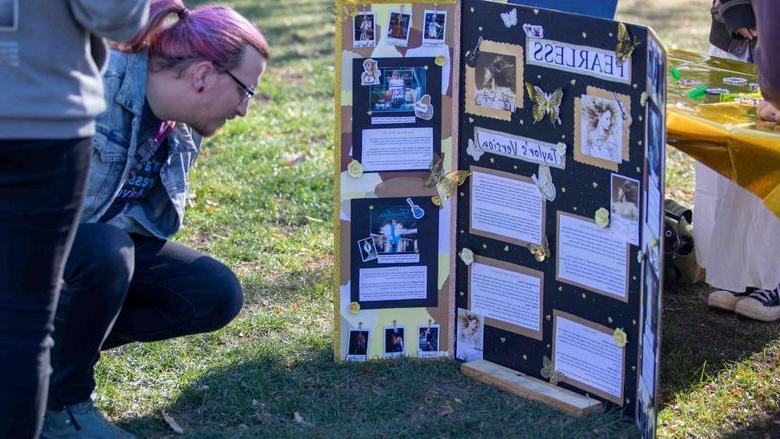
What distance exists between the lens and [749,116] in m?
2.85

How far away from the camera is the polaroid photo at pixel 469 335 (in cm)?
314

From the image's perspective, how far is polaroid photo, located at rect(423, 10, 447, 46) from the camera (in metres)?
2.95

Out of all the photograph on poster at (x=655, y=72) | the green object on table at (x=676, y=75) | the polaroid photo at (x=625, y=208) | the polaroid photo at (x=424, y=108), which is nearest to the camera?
the photograph on poster at (x=655, y=72)

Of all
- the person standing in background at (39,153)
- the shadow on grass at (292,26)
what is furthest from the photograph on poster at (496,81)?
the shadow on grass at (292,26)

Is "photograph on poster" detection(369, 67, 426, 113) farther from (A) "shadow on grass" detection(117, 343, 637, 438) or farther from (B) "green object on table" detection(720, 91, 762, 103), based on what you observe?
(B) "green object on table" detection(720, 91, 762, 103)

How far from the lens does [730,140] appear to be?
2.67 meters

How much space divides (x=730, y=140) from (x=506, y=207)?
0.64 metres

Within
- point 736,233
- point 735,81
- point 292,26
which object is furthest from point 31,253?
point 292,26

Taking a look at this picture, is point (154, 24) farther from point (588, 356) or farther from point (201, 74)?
point (588, 356)

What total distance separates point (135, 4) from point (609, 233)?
1.38 metres

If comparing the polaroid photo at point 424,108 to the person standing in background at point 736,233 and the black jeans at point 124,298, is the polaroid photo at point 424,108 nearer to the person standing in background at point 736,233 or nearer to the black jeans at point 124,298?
the black jeans at point 124,298

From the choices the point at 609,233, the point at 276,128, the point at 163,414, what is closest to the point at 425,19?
the point at 609,233

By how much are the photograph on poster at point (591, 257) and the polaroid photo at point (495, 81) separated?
332mm

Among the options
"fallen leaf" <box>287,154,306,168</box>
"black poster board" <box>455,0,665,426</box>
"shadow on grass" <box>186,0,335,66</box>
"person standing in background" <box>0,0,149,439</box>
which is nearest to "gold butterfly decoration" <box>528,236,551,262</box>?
"black poster board" <box>455,0,665,426</box>
